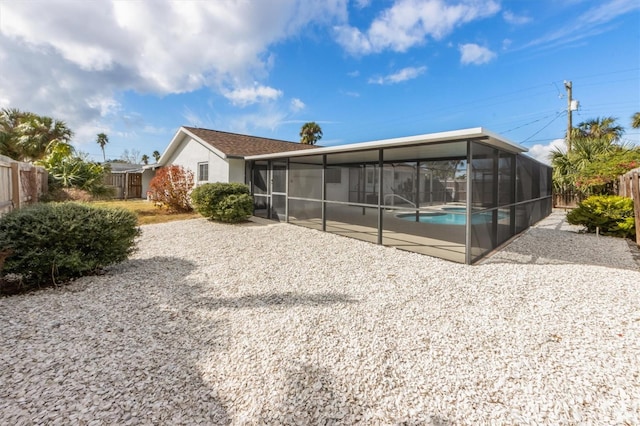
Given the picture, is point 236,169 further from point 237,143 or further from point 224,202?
point 224,202

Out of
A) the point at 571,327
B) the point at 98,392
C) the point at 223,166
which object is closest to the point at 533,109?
the point at 223,166

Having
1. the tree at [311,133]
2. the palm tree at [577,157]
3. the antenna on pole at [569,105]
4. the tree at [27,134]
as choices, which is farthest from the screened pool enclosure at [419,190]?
the tree at [311,133]

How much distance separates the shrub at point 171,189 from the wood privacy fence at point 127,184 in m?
8.83

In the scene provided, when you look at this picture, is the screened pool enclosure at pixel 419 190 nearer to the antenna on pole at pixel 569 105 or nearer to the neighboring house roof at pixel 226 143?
the neighboring house roof at pixel 226 143

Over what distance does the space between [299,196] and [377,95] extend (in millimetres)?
13043

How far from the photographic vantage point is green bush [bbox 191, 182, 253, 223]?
31.7ft

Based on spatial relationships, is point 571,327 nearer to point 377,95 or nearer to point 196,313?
point 196,313

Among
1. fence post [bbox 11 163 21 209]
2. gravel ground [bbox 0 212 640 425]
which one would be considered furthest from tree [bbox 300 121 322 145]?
gravel ground [bbox 0 212 640 425]

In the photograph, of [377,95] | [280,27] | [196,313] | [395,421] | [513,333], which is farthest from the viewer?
[377,95]

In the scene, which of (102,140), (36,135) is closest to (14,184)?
(36,135)

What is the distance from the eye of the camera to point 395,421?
6.04ft

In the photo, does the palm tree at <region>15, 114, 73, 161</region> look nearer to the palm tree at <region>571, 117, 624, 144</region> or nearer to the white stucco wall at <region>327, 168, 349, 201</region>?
the white stucco wall at <region>327, 168, 349, 201</region>

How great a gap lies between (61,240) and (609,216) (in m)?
12.6

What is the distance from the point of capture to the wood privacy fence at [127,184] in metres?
18.8
